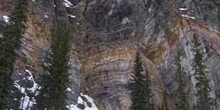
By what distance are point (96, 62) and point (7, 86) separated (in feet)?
138

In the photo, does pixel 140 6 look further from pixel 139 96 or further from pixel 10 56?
pixel 10 56

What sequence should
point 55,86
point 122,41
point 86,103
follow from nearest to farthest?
point 55,86 < point 86,103 < point 122,41

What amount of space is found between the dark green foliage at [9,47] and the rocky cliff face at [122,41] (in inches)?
919

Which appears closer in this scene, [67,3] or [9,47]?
[9,47]

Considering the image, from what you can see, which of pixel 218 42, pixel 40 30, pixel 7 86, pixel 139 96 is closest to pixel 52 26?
pixel 40 30

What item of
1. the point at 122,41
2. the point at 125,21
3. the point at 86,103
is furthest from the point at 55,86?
the point at 125,21

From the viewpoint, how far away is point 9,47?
43.2 metres

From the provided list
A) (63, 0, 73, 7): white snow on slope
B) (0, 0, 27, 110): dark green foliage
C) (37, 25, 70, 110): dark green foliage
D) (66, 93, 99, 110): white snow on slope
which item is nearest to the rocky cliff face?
(63, 0, 73, 7): white snow on slope

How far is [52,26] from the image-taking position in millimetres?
85312

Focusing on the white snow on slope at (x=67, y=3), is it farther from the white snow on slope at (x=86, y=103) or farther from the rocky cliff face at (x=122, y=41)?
the white snow on slope at (x=86, y=103)

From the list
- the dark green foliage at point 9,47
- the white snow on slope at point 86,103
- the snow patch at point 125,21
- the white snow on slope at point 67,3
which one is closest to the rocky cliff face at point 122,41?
the snow patch at point 125,21

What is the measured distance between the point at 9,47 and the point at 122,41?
153 ft

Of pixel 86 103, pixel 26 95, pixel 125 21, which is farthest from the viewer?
pixel 125 21

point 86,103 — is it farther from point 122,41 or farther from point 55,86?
point 55,86
